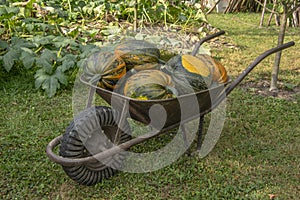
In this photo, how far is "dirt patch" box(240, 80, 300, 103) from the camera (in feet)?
12.6

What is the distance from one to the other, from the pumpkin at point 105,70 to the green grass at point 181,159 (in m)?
0.64

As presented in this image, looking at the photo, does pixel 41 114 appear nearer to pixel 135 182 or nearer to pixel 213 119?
pixel 135 182

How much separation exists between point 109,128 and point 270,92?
6.81 feet

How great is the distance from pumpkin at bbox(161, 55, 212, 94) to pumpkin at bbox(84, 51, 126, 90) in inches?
12.6

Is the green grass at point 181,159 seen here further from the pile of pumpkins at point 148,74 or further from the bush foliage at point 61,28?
the pile of pumpkins at point 148,74

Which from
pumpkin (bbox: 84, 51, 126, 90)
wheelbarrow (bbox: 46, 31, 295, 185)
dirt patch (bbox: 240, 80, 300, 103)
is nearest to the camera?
wheelbarrow (bbox: 46, 31, 295, 185)

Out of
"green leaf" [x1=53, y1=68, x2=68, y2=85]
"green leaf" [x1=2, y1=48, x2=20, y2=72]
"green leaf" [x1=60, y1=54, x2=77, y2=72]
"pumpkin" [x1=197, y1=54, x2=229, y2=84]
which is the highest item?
"pumpkin" [x1=197, y1=54, x2=229, y2=84]

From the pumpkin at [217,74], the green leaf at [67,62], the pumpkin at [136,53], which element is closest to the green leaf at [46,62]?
the green leaf at [67,62]

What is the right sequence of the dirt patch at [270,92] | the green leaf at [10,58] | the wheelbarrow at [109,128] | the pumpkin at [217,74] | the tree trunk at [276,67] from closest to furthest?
the wheelbarrow at [109,128]
the pumpkin at [217,74]
the green leaf at [10,58]
the tree trunk at [276,67]
the dirt patch at [270,92]

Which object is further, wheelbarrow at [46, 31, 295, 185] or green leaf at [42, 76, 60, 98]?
green leaf at [42, 76, 60, 98]

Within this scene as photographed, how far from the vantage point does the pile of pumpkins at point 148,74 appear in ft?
7.39

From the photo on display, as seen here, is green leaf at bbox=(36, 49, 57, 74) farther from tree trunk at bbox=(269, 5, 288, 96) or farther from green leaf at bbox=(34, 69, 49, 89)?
tree trunk at bbox=(269, 5, 288, 96)

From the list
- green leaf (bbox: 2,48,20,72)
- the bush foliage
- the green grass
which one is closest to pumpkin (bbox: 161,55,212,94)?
the green grass

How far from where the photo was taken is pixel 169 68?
248 cm
